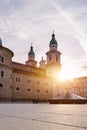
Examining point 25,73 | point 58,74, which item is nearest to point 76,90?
point 58,74

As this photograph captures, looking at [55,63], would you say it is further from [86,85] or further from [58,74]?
[86,85]

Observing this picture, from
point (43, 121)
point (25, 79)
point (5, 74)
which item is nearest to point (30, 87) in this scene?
A: point (25, 79)

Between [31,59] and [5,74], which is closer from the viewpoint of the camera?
[5,74]

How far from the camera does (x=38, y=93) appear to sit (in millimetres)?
52375

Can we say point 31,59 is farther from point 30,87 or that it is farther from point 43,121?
point 43,121

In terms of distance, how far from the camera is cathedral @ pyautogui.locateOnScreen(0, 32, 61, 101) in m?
40.9

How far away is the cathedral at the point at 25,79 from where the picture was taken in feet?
134

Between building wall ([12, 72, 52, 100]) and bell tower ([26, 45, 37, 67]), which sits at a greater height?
bell tower ([26, 45, 37, 67])

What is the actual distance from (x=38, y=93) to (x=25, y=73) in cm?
723

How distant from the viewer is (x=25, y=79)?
4888 centimetres

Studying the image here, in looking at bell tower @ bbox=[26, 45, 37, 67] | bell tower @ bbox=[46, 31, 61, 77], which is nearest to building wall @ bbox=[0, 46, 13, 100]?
bell tower @ bbox=[46, 31, 61, 77]

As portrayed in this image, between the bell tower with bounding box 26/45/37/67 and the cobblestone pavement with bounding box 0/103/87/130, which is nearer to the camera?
the cobblestone pavement with bounding box 0/103/87/130

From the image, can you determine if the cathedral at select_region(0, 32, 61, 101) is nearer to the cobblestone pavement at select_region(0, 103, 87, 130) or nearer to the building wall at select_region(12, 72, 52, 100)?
the building wall at select_region(12, 72, 52, 100)

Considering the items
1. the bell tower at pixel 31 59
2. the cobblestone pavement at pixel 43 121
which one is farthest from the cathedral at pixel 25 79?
the cobblestone pavement at pixel 43 121
